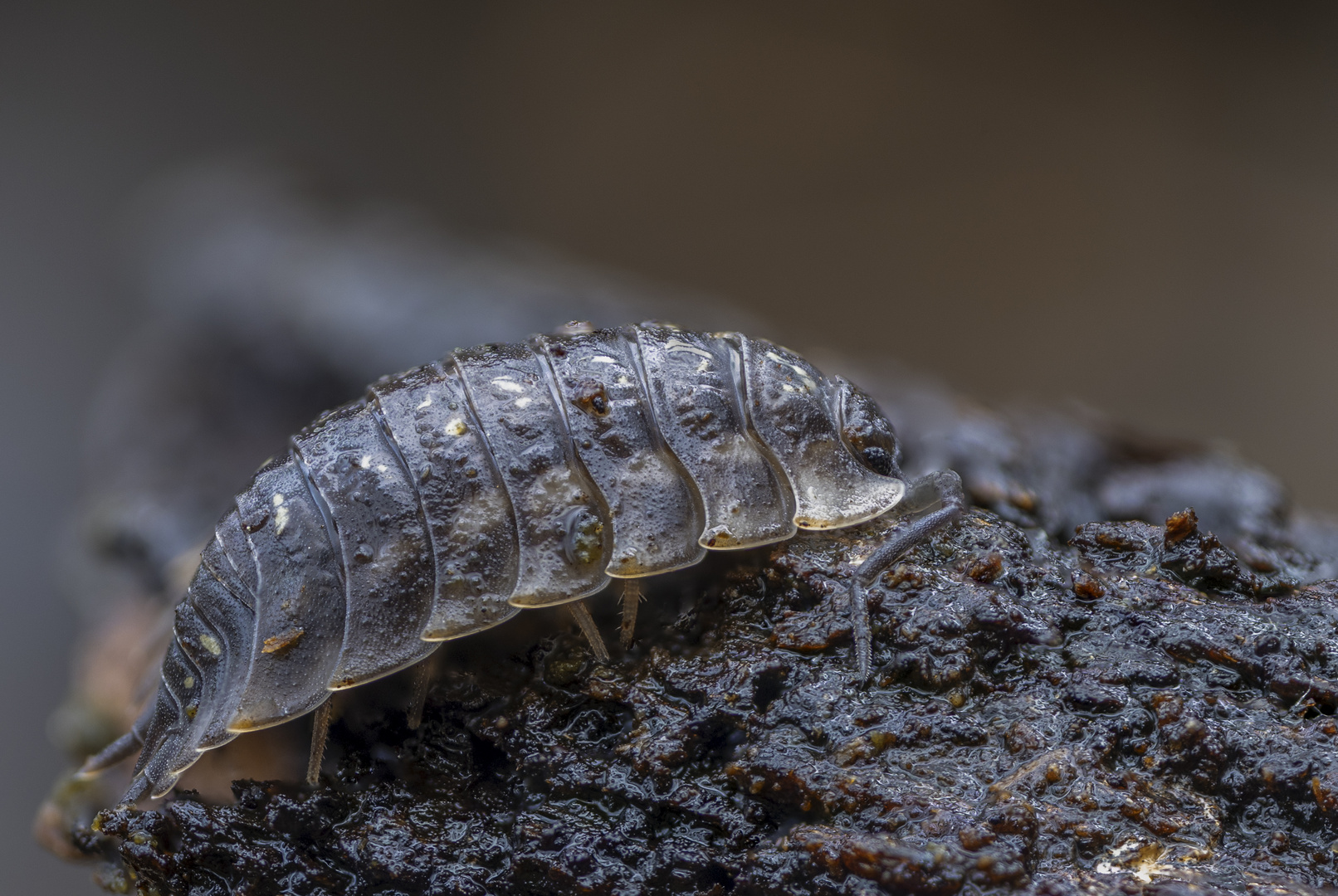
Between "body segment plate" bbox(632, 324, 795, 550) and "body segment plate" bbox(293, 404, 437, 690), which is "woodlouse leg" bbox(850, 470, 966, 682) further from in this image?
"body segment plate" bbox(293, 404, 437, 690)

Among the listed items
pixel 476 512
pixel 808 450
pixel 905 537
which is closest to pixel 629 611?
pixel 476 512

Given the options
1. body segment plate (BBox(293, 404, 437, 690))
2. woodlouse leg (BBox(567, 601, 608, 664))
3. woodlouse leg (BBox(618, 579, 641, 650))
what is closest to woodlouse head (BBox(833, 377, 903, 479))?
woodlouse leg (BBox(618, 579, 641, 650))

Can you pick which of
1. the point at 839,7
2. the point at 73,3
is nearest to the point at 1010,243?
the point at 839,7

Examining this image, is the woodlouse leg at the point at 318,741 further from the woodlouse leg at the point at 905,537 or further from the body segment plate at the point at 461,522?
the woodlouse leg at the point at 905,537

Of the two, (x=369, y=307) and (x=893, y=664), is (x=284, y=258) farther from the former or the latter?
(x=893, y=664)

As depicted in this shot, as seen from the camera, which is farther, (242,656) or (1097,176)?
(1097,176)

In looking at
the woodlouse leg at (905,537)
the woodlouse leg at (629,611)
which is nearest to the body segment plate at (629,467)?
the woodlouse leg at (629,611)
